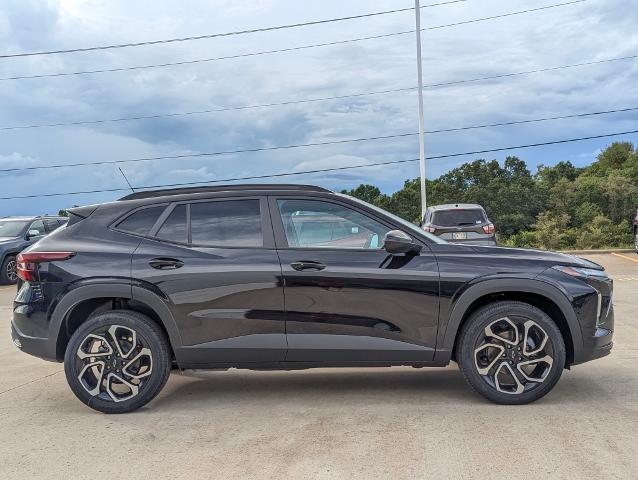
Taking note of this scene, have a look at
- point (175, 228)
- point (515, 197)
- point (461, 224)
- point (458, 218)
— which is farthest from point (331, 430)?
point (515, 197)

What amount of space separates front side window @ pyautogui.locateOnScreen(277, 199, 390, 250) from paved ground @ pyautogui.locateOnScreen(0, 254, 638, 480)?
1250mm

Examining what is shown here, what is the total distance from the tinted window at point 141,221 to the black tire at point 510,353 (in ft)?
8.37

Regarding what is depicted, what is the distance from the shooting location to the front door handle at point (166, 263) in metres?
4.95

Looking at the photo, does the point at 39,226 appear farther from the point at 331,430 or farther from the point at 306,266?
the point at 331,430

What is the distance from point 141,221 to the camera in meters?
5.18

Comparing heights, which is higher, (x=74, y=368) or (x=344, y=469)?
(x=74, y=368)

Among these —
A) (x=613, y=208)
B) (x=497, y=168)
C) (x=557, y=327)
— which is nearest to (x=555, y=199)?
(x=613, y=208)

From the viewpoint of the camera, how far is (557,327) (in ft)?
16.1

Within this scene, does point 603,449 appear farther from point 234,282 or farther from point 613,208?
point 613,208

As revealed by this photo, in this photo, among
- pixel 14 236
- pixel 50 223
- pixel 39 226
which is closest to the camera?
pixel 14 236

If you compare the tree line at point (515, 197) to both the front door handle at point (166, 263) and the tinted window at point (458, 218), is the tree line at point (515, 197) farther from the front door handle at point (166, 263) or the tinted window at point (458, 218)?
the front door handle at point (166, 263)

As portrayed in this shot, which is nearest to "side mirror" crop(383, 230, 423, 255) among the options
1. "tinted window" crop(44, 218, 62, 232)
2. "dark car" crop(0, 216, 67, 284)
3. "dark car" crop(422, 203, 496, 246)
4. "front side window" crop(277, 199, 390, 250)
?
"front side window" crop(277, 199, 390, 250)

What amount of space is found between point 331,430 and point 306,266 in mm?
1198

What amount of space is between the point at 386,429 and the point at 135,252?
2302 millimetres
